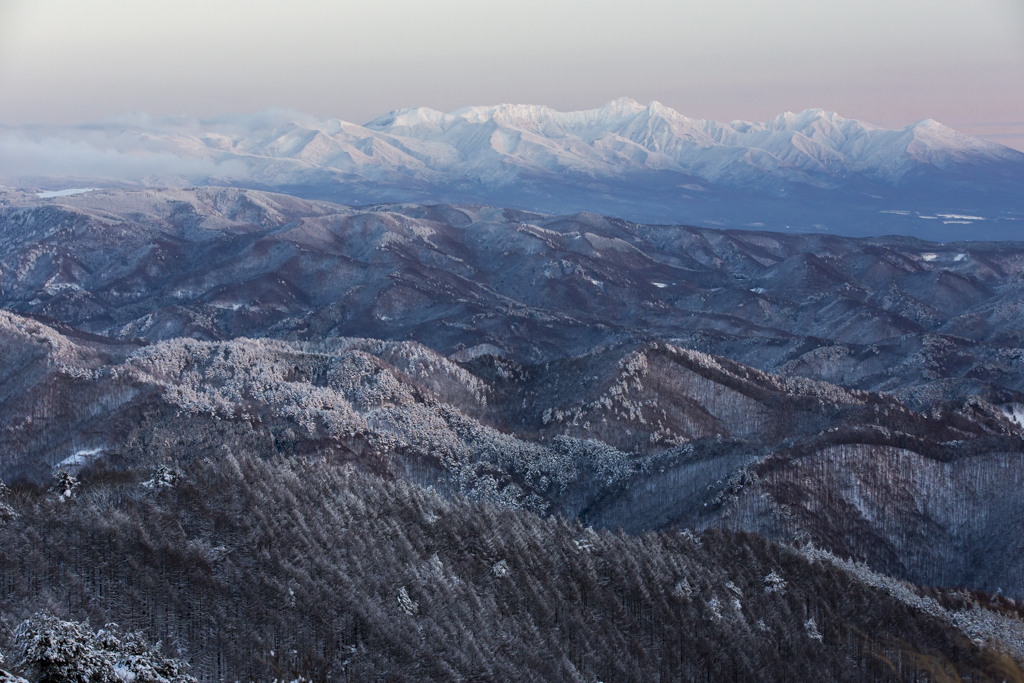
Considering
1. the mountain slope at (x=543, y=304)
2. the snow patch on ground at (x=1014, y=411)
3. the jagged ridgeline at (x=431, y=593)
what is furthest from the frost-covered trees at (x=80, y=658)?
the mountain slope at (x=543, y=304)

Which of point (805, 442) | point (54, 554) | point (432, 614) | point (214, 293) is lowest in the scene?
point (214, 293)

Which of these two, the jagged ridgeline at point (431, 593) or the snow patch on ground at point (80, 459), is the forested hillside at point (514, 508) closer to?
the jagged ridgeline at point (431, 593)

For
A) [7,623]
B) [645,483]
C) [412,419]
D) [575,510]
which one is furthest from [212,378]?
[7,623]

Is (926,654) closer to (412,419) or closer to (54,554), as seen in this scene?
(54,554)

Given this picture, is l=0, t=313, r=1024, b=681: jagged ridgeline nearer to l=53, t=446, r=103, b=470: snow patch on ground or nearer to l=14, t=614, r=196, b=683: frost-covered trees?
l=53, t=446, r=103, b=470: snow patch on ground

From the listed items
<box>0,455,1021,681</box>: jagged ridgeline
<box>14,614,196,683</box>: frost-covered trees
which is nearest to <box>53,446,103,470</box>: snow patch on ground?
<box>0,455,1021,681</box>: jagged ridgeline

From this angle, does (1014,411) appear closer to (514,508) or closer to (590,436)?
(590,436)

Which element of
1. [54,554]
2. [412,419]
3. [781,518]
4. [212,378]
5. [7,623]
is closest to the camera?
[7,623]

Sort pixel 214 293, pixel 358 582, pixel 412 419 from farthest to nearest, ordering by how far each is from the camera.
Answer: pixel 214 293
pixel 412 419
pixel 358 582
